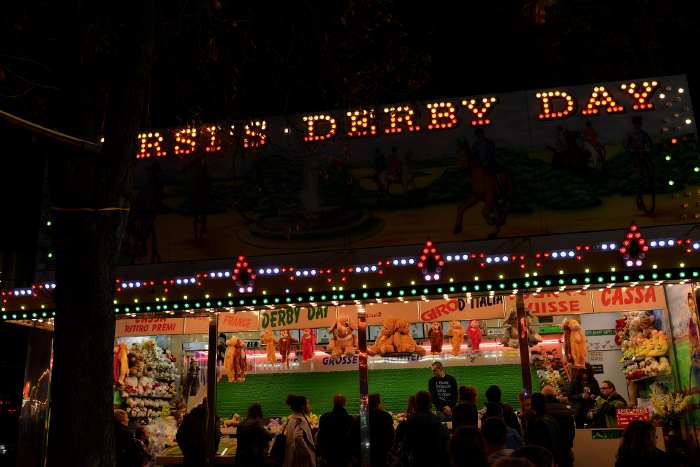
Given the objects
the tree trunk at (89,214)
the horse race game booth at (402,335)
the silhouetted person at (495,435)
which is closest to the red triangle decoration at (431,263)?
the horse race game booth at (402,335)

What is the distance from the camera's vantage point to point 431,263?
39.2 feet

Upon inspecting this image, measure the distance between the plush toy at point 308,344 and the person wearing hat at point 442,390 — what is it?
293cm

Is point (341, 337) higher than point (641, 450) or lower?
higher

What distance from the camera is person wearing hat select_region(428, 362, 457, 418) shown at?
46.0ft

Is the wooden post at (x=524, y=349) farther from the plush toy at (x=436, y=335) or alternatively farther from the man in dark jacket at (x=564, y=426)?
the plush toy at (x=436, y=335)

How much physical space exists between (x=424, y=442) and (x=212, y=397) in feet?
21.3

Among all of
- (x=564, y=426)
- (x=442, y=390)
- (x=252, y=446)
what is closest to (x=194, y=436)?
(x=252, y=446)

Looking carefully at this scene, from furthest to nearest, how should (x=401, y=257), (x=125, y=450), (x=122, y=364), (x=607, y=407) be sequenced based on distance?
(x=122, y=364) → (x=401, y=257) → (x=607, y=407) → (x=125, y=450)

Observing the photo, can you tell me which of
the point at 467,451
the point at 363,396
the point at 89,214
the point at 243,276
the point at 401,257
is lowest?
the point at 467,451

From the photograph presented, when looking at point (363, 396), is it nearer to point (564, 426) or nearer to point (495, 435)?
point (564, 426)

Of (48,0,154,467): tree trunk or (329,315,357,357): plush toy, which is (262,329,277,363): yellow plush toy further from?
(48,0,154,467): tree trunk

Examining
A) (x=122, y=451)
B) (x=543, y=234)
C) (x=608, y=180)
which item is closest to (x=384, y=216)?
(x=543, y=234)

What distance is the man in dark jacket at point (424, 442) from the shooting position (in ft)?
Answer: 25.2

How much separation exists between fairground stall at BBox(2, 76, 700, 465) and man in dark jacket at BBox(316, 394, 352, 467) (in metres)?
2.22
